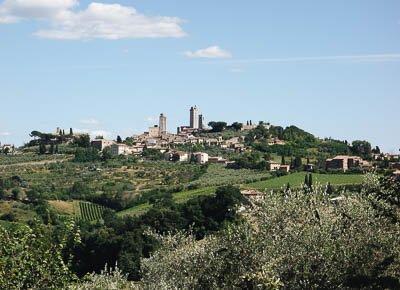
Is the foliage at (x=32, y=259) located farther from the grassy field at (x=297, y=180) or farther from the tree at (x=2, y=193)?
the tree at (x=2, y=193)

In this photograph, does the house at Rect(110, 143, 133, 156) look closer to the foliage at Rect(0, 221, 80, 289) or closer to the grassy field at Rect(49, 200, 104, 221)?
the grassy field at Rect(49, 200, 104, 221)

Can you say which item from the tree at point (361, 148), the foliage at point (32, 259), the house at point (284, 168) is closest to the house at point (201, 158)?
the house at point (284, 168)

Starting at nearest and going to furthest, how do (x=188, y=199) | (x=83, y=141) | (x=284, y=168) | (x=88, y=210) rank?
(x=188, y=199)
(x=88, y=210)
(x=284, y=168)
(x=83, y=141)

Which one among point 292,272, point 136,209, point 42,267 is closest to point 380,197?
point 292,272

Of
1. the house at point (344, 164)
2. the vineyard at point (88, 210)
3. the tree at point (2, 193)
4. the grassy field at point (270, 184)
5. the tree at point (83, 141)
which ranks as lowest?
the vineyard at point (88, 210)

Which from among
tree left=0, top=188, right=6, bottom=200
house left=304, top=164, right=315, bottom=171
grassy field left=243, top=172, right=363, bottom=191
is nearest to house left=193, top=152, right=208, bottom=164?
house left=304, top=164, right=315, bottom=171

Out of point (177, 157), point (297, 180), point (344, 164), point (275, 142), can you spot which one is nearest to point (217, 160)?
point (177, 157)

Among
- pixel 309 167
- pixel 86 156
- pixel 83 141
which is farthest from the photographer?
pixel 83 141

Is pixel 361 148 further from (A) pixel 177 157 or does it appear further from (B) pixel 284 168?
(B) pixel 284 168

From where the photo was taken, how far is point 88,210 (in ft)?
318

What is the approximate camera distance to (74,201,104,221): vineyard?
9306 centimetres

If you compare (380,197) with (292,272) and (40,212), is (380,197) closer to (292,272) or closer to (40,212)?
(292,272)

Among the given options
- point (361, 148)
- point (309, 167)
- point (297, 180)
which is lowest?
point (297, 180)

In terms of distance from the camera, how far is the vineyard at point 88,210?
3664 inches
